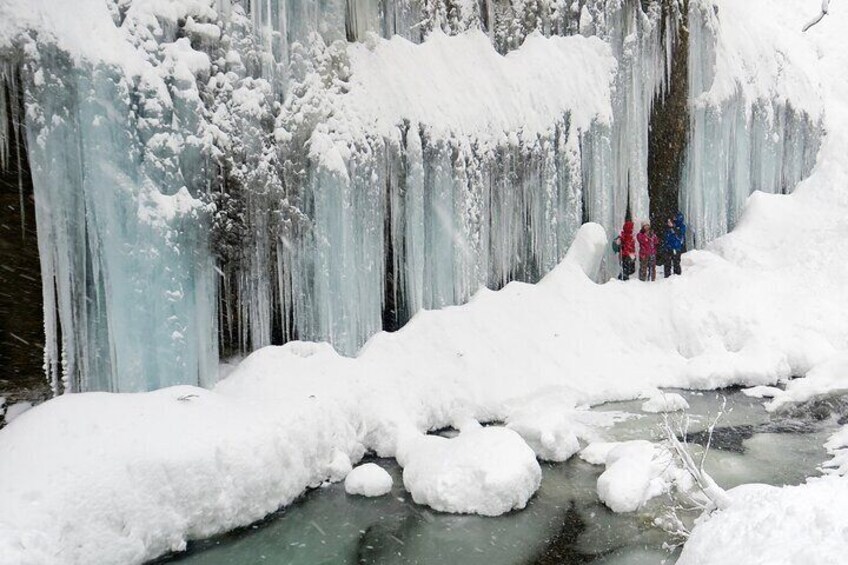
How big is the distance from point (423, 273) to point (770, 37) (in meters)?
12.4

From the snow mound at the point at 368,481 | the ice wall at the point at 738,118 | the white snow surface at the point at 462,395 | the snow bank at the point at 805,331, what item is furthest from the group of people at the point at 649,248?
the snow mound at the point at 368,481

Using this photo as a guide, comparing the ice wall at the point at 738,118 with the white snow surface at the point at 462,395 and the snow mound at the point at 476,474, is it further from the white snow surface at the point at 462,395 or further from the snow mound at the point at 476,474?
the snow mound at the point at 476,474

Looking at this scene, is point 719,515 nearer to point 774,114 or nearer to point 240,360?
point 240,360

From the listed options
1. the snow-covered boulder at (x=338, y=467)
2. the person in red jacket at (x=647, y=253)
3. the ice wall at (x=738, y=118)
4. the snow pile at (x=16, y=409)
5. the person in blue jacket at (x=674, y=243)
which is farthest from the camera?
the ice wall at (x=738, y=118)

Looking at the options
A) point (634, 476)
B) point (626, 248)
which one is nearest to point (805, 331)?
point (626, 248)

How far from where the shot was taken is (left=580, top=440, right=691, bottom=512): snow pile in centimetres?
731

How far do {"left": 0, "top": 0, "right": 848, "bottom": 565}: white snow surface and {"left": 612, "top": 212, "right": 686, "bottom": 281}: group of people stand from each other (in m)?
0.44

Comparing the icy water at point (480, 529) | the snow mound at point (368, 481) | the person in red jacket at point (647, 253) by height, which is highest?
the person in red jacket at point (647, 253)

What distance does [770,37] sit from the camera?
17.6 metres

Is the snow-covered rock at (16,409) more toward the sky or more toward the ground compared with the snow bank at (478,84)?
more toward the ground

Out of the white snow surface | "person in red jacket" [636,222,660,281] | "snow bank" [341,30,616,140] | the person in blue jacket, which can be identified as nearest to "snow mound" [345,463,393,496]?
the white snow surface

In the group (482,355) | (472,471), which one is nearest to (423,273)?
(482,355)

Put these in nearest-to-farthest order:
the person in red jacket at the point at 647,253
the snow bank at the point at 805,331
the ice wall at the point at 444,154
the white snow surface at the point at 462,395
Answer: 1. the snow bank at the point at 805,331
2. the white snow surface at the point at 462,395
3. the ice wall at the point at 444,154
4. the person in red jacket at the point at 647,253

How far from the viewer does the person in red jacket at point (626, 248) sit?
→ 13.8 metres
